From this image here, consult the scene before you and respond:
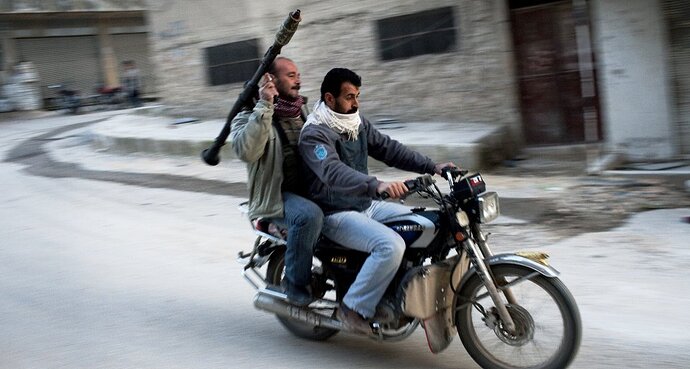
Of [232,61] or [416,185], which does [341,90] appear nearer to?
[416,185]

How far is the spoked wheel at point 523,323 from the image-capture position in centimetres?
345

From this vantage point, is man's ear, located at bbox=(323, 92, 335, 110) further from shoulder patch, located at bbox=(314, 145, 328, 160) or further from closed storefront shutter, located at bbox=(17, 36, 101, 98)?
closed storefront shutter, located at bbox=(17, 36, 101, 98)

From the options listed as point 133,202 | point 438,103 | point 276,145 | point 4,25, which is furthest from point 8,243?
point 4,25

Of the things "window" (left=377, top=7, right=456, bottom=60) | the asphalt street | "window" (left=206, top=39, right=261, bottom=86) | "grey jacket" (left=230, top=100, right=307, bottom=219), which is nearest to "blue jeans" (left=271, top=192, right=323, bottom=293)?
"grey jacket" (left=230, top=100, right=307, bottom=219)

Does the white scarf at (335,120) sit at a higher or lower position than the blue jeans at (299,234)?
higher

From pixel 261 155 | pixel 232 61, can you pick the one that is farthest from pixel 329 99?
pixel 232 61

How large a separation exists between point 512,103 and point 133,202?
559 centimetres

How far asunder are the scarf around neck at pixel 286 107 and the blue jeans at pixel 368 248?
0.62m

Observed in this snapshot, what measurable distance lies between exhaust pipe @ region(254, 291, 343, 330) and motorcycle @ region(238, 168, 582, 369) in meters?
0.07

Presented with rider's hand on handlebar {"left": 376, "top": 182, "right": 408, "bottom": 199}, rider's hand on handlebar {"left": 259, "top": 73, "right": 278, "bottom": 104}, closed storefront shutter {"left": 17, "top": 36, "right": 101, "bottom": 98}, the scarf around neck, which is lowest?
rider's hand on handlebar {"left": 376, "top": 182, "right": 408, "bottom": 199}

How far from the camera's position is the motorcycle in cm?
350

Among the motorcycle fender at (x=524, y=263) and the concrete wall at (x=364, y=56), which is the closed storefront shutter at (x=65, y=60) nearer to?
the concrete wall at (x=364, y=56)

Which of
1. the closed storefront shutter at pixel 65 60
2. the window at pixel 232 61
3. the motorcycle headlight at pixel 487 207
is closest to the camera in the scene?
the motorcycle headlight at pixel 487 207

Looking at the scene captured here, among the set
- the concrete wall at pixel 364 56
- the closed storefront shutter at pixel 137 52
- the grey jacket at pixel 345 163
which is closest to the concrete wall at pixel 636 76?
the concrete wall at pixel 364 56
